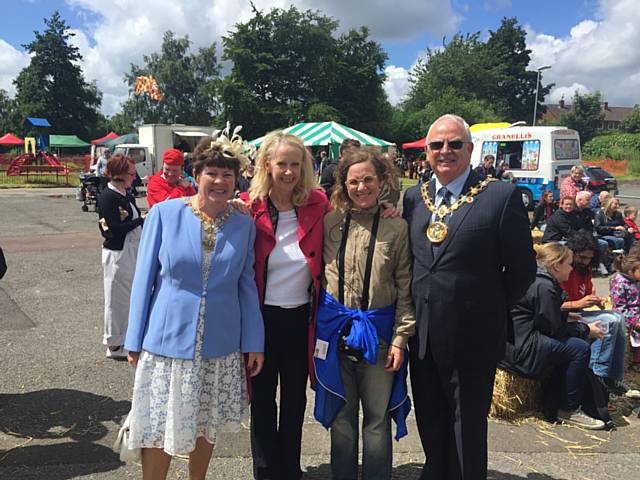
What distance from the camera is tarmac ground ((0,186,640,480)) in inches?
123

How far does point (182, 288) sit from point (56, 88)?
64.4 metres

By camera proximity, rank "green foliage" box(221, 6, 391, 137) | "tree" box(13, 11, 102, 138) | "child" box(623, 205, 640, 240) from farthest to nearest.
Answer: "tree" box(13, 11, 102, 138) → "green foliage" box(221, 6, 391, 137) → "child" box(623, 205, 640, 240)

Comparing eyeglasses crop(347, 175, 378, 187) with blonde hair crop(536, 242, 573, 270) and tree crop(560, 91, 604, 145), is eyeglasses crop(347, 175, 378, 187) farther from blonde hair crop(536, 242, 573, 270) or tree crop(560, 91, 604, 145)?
tree crop(560, 91, 604, 145)

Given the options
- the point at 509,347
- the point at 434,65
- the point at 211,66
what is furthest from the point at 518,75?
the point at 509,347

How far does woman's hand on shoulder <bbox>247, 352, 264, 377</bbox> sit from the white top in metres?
0.27

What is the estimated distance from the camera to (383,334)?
2.57 meters

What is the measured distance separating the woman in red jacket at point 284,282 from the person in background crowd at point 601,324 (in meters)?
2.65

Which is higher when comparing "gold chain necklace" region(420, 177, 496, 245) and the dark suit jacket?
"gold chain necklace" region(420, 177, 496, 245)

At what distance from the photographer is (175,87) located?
59.1 meters

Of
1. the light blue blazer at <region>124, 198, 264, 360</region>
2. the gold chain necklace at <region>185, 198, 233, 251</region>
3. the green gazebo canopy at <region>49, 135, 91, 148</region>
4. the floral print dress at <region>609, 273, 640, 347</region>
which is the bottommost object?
the floral print dress at <region>609, 273, 640, 347</region>

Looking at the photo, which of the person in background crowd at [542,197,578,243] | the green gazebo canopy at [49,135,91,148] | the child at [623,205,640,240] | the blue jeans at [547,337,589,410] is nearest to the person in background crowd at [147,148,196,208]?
the blue jeans at [547,337,589,410]

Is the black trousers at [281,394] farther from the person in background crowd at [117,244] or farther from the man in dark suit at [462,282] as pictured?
the person in background crowd at [117,244]

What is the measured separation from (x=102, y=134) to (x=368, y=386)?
66.0 metres

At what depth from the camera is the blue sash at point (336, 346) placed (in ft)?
8.25
